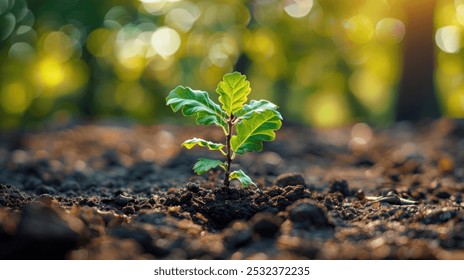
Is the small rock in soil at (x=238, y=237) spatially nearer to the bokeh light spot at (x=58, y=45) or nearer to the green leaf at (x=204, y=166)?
the green leaf at (x=204, y=166)

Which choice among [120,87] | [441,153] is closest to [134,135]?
[441,153]

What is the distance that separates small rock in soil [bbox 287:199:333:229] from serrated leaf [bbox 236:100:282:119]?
558mm

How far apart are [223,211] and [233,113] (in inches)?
22.4

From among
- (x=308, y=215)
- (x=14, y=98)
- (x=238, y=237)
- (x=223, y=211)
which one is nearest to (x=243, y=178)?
(x=223, y=211)

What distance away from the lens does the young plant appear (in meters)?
2.93

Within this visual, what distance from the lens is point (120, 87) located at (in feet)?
80.6

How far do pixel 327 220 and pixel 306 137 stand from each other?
608 centimetres

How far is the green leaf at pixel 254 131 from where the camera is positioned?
306 centimetres

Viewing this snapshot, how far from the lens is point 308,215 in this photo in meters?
2.64

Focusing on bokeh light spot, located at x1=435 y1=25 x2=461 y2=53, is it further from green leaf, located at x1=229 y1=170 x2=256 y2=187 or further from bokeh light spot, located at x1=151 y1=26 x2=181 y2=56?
green leaf, located at x1=229 y1=170 x2=256 y2=187

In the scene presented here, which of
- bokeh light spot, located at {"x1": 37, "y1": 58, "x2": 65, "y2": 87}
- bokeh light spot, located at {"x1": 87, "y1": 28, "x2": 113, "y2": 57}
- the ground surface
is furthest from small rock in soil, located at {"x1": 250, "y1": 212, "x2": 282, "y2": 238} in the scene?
bokeh light spot, located at {"x1": 37, "y1": 58, "x2": 65, "y2": 87}

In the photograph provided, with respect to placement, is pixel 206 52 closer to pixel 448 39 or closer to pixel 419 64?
pixel 448 39

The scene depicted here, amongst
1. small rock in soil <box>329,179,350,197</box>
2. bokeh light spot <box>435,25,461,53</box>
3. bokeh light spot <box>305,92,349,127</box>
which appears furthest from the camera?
bokeh light spot <box>305,92,349,127</box>

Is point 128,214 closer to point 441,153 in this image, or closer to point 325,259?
point 325,259
